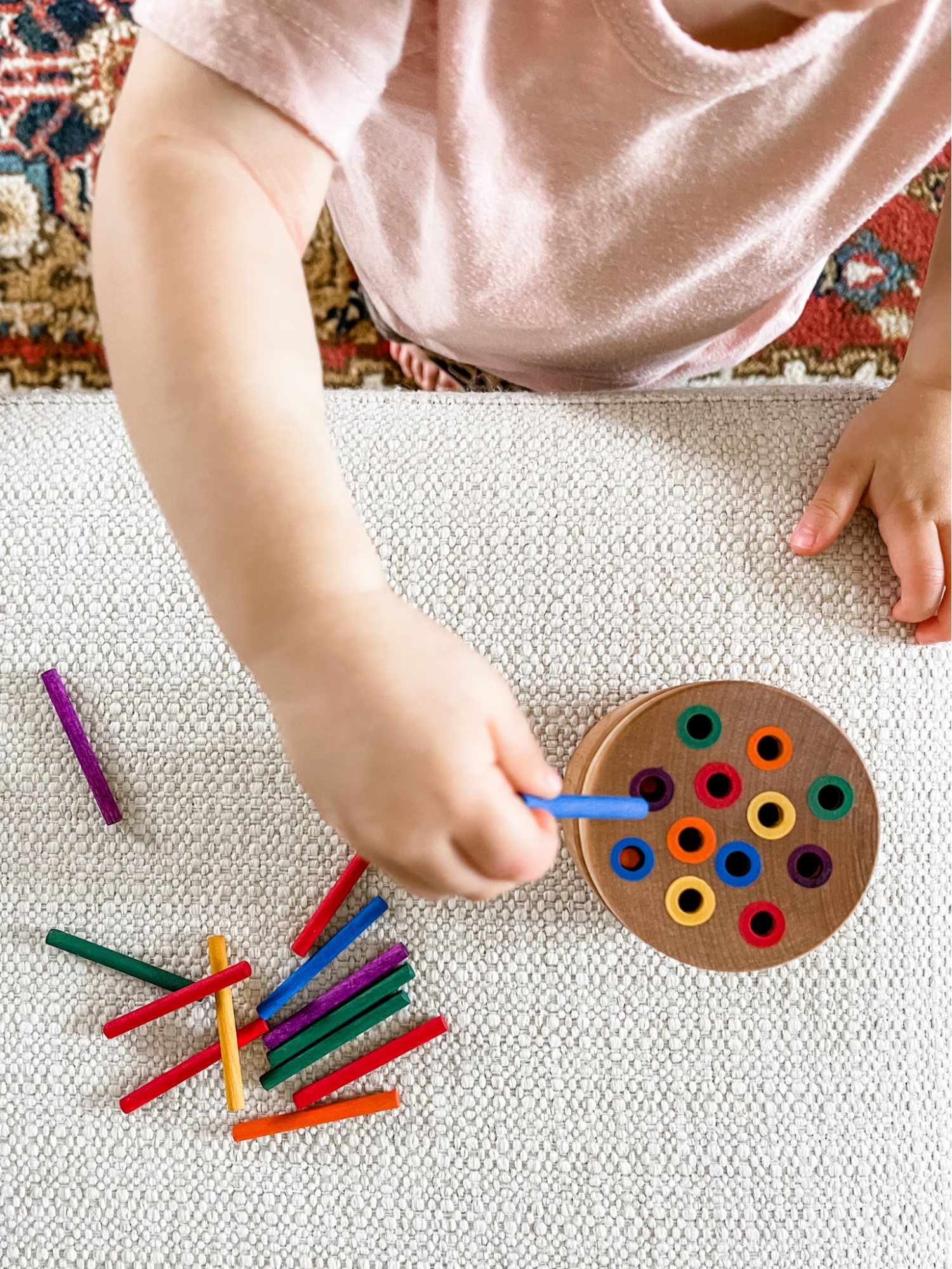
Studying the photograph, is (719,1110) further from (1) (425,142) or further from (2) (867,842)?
(1) (425,142)

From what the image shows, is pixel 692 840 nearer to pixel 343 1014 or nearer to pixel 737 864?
pixel 737 864

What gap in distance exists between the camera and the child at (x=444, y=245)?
0.25m

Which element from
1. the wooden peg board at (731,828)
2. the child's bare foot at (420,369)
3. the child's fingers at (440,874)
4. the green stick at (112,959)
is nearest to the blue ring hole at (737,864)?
the wooden peg board at (731,828)

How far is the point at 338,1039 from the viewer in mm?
381

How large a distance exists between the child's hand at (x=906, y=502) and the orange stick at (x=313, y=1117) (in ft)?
0.92

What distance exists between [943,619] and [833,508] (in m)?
0.06

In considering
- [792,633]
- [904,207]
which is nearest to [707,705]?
[792,633]

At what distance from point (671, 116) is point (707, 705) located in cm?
22

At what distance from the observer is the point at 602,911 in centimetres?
39

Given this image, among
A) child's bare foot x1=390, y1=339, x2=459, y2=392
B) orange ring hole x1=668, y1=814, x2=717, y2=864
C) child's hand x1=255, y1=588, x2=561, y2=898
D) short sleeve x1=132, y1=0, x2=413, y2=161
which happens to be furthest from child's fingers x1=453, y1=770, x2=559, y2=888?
child's bare foot x1=390, y1=339, x2=459, y2=392

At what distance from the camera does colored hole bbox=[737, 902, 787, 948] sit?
348 millimetres

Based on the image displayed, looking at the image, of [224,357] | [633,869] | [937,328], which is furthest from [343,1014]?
[937,328]

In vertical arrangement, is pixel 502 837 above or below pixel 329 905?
above

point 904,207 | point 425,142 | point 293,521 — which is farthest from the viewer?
point 904,207
